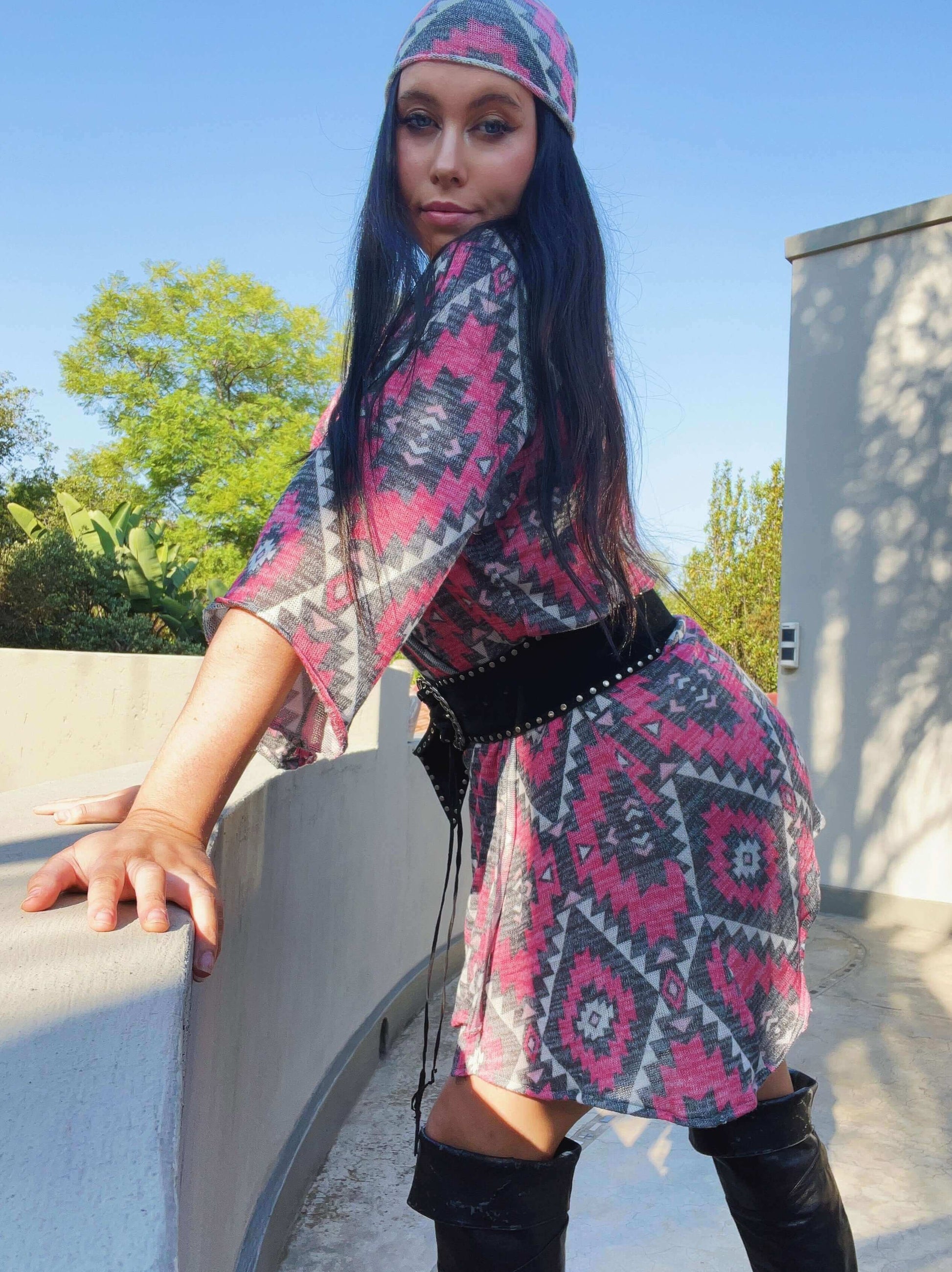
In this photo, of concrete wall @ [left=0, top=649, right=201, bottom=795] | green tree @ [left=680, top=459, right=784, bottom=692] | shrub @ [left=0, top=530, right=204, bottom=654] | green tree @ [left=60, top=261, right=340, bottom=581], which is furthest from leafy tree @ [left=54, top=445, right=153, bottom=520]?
concrete wall @ [left=0, top=649, right=201, bottom=795]

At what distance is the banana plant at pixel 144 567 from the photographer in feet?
Answer: 30.3

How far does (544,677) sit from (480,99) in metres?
0.58

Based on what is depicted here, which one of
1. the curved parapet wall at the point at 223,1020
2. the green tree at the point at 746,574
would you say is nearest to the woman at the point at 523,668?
the curved parapet wall at the point at 223,1020

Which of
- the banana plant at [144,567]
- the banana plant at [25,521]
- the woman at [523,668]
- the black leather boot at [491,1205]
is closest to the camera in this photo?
the woman at [523,668]

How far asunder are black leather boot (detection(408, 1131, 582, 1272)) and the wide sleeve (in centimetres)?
→ 44

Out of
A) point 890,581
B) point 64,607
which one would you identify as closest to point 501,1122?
point 890,581

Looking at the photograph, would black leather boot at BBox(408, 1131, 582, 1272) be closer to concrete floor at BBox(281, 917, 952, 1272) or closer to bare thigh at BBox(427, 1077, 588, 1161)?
bare thigh at BBox(427, 1077, 588, 1161)

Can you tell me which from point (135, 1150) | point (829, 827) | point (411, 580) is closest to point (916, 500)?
point (829, 827)

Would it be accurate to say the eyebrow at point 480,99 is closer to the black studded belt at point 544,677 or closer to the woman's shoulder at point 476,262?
the woman's shoulder at point 476,262

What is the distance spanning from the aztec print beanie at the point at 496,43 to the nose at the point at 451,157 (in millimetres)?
66

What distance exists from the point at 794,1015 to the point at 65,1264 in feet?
2.97

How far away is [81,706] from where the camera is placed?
462 cm

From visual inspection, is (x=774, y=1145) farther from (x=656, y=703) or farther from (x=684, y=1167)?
(x=684, y=1167)

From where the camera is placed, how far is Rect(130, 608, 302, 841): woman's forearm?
33.1 inches
